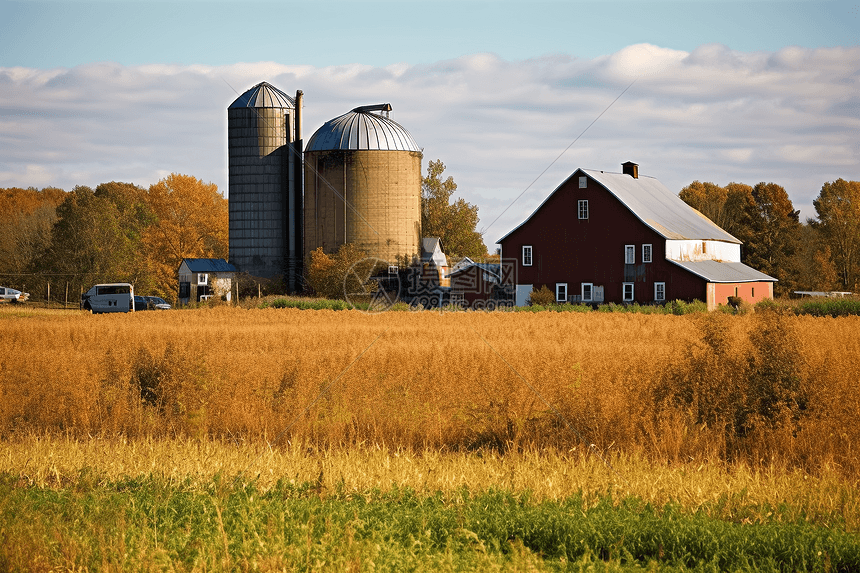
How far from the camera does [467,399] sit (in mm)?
12344

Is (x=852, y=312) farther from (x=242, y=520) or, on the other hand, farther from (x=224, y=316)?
(x=242, y=520)

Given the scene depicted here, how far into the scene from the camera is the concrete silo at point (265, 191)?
56.0 m

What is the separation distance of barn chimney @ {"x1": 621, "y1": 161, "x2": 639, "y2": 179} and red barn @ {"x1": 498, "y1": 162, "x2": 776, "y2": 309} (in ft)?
10.6

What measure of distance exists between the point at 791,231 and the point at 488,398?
5527cm

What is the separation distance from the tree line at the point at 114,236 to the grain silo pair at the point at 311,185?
37.7 feet

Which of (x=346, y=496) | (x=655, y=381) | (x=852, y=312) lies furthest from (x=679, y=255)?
(x=346, y=496)

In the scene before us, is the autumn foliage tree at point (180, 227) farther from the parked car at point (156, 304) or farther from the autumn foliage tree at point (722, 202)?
the autumn foliage tree at point (722, 202)

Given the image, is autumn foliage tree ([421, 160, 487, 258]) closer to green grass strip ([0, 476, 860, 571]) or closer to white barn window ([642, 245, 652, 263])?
white barn window ([642, 245, 652, 263])

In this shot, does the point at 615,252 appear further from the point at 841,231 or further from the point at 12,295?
the point at 12,295

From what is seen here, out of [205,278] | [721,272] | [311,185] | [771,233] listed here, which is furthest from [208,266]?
[771,233]

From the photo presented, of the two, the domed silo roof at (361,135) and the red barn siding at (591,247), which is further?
the domed silo roof at (361,135)

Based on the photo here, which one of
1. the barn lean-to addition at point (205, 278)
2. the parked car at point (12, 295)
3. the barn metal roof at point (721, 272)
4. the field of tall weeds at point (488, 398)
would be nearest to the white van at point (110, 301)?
the barn lean-to addition at point (205, 278)

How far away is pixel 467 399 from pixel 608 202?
111ft

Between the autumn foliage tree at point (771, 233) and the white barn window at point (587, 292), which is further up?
the autumn foliage tree at point (771, 233)
